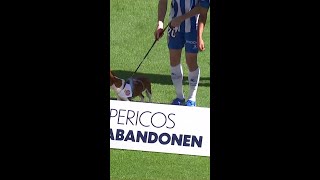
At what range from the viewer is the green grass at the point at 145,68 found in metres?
10.6

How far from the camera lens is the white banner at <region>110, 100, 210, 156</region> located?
10.7 m

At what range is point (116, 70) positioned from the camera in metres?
10.8

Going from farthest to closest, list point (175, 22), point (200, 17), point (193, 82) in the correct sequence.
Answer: point (193, 82) < point (175, 22) < point (200, 17)

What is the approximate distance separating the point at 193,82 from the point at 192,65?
15cm

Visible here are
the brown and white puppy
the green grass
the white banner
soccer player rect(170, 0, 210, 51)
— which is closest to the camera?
soccer player rect(170, 0, 210, 51)

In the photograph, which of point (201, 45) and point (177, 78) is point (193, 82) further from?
point (201, 45)

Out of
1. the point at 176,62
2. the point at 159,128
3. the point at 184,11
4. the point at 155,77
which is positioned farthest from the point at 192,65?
the point at 159,128

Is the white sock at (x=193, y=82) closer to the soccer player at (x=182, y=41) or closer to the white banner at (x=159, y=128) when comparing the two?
the soccer player at (x=182, y=41)

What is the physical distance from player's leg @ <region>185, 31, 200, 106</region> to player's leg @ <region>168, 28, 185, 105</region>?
0.06 meters

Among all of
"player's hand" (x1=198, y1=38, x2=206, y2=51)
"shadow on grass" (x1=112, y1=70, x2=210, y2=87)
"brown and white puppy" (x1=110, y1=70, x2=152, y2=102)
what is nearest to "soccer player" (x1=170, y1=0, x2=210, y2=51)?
"player's hand" (x1=198, y1=38, x2=206, y2=51)

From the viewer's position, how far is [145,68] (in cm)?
1091

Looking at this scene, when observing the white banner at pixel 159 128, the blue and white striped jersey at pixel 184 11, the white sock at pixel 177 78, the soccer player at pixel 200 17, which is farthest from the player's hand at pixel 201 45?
the white banner at pixel 159 128

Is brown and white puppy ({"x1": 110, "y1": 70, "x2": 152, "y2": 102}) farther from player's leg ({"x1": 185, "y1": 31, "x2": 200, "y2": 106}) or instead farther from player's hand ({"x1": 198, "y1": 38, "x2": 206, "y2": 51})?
player's hand ({"x1": 198, "y1": 38, "x2": 206, "y2": 51})

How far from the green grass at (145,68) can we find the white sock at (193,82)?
0.04 meters
